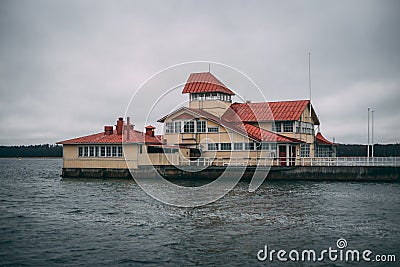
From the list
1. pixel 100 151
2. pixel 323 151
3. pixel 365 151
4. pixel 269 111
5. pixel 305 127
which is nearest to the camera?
pixel 100 151

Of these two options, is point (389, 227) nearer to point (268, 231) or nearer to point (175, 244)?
point (268, 231)

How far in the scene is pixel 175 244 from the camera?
703 inches

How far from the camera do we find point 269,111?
56625 millimetres

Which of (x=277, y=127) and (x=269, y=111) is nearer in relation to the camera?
(x=277, y=127)

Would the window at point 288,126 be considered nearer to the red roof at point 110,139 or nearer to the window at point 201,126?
the window at point 201,126

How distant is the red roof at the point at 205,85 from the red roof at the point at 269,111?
301 centimetres

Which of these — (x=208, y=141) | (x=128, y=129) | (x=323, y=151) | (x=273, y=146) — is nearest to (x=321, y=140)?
(x=323, y=151)

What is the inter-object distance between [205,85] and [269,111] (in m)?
8.69

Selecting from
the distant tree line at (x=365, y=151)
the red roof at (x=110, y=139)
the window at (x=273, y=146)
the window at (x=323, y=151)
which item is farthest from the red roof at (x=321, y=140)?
the distant tree line at (x=365, y=151)

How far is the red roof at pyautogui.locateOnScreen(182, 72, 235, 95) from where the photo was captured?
5778 cm

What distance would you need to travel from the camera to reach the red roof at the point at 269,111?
54.1m

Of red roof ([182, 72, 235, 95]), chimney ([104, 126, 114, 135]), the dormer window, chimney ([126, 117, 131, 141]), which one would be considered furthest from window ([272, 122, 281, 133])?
chimney ([104, 126, 114, 135])

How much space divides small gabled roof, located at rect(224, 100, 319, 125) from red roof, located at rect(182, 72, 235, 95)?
9.39ft

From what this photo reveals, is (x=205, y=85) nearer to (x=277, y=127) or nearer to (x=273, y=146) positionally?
(x=277, y=127)
